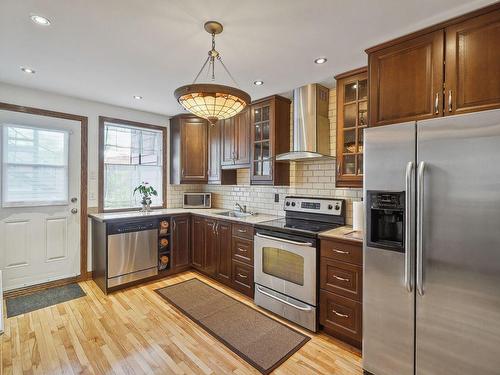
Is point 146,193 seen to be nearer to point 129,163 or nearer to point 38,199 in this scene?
point 129,163

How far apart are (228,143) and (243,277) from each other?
197cm

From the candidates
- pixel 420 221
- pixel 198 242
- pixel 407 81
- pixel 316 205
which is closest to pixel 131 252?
pixel 198 242

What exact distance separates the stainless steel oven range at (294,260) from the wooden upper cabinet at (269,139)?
1.75ft

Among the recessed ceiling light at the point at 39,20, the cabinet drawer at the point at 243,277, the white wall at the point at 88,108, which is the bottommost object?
the cabinet drawer at the point at 243,277

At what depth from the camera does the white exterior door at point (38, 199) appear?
310 centimetres

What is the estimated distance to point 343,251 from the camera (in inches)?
88.0

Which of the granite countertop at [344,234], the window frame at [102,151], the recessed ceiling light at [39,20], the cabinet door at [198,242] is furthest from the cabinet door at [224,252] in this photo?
the recessed ceiling light at [39,20]

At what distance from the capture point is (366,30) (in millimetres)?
1923

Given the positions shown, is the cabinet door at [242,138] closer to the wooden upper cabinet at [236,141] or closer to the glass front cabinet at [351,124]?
the wooden upper cabinet at [236,141]

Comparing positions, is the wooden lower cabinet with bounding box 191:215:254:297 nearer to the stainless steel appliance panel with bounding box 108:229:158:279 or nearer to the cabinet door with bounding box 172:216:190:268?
the cabinet door with bounding box 172:216:190:268

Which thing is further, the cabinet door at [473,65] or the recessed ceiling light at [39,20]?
the recessed ceiling light at [39,20]

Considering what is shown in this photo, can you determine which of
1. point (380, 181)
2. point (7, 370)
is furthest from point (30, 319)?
point (380, 181)

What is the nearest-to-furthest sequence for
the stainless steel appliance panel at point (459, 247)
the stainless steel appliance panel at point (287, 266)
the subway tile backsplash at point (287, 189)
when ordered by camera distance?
the stainless steel appliance panel at point (459, 247), the stainless steel appliance panel at point (287, 266), the subway tile backsplash at point (287, 189)

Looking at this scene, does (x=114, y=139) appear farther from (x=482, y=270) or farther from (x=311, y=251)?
(x=482, y=270)
